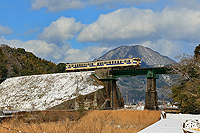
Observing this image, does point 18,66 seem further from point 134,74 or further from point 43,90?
point 134,74

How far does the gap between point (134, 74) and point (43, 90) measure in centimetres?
2735

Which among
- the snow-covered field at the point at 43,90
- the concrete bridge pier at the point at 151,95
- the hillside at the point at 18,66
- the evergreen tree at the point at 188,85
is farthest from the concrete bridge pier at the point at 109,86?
the hillside at the point at 18,66

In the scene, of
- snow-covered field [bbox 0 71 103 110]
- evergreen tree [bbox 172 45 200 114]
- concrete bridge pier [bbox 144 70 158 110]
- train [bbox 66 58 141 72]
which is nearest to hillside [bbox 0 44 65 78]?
snow-covered field [bbox 0 71 103 110]

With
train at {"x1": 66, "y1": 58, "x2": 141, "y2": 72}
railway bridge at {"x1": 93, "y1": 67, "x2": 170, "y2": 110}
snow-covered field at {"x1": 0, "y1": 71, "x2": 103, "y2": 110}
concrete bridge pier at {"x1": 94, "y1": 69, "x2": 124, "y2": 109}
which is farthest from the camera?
train at {"x1": 66, "y1": 58, "x2": 141, "y2": 72}

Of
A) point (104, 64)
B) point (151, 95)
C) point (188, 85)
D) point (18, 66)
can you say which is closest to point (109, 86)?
point (104, 64)

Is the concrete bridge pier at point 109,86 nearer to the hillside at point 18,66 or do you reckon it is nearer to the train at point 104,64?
the train at point 104,64

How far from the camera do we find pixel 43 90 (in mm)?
71375

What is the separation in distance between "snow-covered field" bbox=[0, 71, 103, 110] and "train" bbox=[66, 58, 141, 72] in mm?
4576

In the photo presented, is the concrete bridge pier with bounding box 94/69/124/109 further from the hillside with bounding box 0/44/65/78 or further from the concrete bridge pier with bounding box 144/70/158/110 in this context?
the hillside with bounding box 0/44/65/78

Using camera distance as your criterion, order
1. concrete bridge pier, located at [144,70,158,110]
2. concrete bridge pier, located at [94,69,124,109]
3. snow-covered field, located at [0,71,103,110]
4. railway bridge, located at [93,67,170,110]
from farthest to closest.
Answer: concrete bridge pier, located at [94,69,124,109] → snow-covered field, located at [0,71,103,110] → railway bridge, located at [93,67,170,110] → concrete bridge pier, located at [144,70,158,110]

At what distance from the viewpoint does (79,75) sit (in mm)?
73375

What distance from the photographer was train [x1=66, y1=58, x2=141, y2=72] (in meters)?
69.0

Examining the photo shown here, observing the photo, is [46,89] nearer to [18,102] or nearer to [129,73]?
[18,102]

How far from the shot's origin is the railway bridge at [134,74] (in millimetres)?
63438
